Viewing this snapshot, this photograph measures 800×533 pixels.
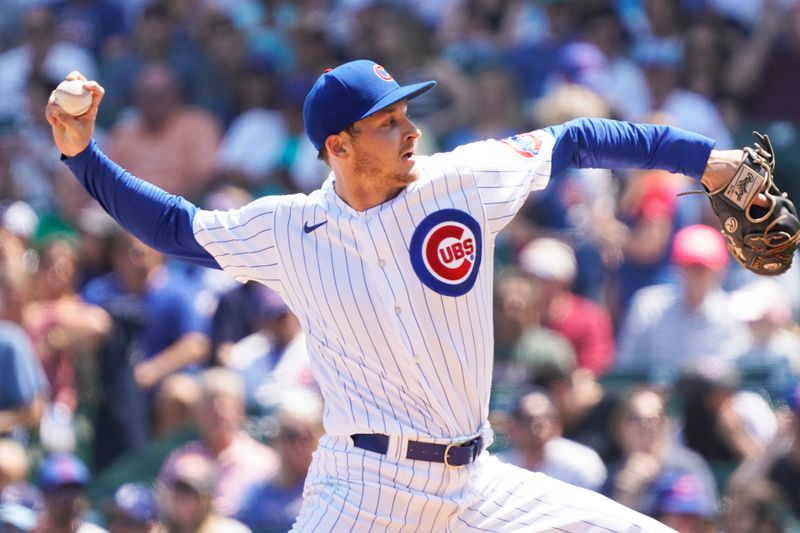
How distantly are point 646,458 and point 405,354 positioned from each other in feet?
8.15

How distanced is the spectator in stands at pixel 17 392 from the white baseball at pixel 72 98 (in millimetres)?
3487

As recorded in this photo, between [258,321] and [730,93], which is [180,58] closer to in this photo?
[258,321]

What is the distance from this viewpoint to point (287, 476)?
6.30 m

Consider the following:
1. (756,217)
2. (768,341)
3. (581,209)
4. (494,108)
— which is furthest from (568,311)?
(756,217)

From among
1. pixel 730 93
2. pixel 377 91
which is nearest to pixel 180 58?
pixel 730 93

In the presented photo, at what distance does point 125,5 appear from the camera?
428 inches

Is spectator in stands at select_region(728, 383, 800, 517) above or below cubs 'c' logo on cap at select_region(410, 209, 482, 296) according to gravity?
below

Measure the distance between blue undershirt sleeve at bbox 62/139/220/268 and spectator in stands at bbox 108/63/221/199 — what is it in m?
5.13

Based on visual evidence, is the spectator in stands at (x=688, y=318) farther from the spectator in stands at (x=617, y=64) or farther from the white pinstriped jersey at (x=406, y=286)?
the white pinstriped jersey at (x=406, y=286)

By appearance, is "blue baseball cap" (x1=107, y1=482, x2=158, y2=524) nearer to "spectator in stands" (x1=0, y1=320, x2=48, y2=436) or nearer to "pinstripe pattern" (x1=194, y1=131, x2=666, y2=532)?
"spectator in stands" (x1=0, y1=320, x2=48, y2=436)

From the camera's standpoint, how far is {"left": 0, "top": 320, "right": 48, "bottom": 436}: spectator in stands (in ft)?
23.1

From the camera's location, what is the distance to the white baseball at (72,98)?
3.82 metres

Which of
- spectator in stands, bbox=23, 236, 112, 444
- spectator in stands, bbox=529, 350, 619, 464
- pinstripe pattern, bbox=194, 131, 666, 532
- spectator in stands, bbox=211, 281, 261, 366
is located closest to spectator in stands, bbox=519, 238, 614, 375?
spectator in stands, bbox=529, 350, 619, 464

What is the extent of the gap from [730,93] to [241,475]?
12.7ft
